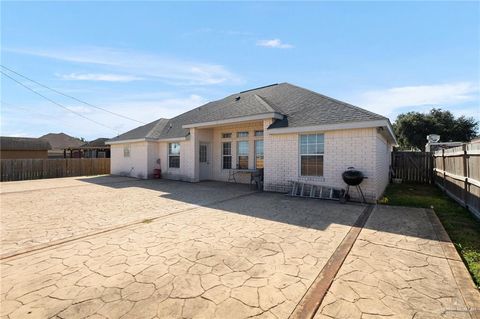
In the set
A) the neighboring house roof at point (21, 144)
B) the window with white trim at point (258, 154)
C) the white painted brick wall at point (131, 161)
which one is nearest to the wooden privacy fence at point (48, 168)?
the white painted brick wall at point (131, 161)

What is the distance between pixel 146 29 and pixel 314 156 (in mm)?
9903

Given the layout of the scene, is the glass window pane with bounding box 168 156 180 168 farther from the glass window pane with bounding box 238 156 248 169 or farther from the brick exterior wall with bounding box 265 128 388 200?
the brick exterior wall with bounding box 265 128 388 200

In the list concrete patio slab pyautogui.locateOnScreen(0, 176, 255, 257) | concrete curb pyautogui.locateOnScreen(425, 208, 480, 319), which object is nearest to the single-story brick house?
concrete patio slab pyautogui.locateOnScreen(0, 176, 255, 257)

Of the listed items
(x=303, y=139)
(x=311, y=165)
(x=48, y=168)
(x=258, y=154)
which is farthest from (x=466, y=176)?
(x=48, y=168)

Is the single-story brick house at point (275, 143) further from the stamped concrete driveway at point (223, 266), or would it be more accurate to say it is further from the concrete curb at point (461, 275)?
the concrete curb at point (461, 275)

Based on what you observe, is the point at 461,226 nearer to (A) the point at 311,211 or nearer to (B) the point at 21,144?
(A) the point at 311,211

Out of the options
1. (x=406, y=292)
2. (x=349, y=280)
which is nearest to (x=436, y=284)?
(x=406, y=292)

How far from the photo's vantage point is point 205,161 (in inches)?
596

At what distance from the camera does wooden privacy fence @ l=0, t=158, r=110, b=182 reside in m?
16.4

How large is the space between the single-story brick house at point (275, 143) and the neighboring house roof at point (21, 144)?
1678 centimetres

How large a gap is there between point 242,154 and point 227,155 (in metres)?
1.22

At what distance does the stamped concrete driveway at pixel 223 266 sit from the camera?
8.51 ft

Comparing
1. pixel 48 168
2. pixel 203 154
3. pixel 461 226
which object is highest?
pixel 203 154

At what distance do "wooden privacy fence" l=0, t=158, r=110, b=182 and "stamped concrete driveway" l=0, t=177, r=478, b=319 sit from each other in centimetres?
1421
